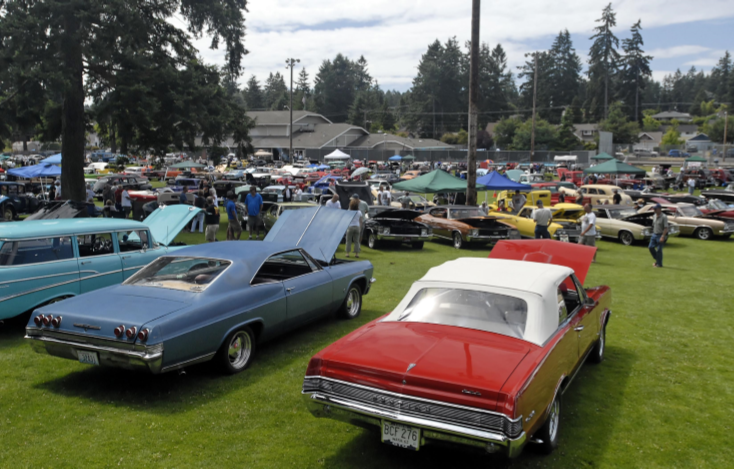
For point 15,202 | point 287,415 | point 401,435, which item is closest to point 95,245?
point 287,415

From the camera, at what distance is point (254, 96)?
152 meters

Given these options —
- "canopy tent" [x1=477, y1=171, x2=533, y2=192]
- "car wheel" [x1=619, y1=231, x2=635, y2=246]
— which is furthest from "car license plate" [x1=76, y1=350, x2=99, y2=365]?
"canopy tent" [x1=477, y1=171, x2=533, y2=192]

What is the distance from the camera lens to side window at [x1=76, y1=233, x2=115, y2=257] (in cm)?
844

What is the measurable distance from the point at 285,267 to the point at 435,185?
15.3 meters

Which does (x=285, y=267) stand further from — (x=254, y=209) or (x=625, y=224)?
(x=625, y=224)

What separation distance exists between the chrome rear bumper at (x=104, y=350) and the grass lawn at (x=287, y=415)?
0.46 meters

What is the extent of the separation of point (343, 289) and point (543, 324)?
4086mm

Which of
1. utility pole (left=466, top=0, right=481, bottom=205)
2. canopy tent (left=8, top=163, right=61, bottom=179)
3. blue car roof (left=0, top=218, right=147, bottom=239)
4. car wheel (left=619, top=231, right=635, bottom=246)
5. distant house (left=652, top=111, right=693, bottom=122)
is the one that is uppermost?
distant house (left=652, top=111, right=693, bottom=122)

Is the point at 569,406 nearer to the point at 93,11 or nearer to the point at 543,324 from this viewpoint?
the point at 543,324

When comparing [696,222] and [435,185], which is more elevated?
[435,185]

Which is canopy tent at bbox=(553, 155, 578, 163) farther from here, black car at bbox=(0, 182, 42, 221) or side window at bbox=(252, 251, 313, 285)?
side window at bbox=(252, 251, 313, 285)

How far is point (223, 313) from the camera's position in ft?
20.2

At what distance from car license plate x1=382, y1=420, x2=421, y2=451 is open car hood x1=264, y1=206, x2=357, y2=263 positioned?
560cm

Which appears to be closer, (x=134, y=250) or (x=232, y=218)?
(x=134, y=250)
